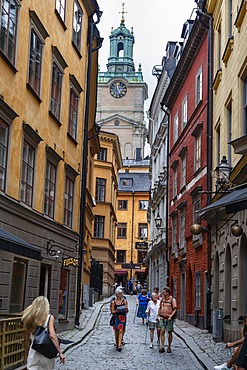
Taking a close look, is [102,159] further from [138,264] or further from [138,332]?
[138,264]

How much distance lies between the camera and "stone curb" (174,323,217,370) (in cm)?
1455

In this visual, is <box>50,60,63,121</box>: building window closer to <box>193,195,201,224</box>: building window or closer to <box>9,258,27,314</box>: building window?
<box>9,258,27,314</box>: building window

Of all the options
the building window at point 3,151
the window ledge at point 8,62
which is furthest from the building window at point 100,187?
the building window at point 3,151

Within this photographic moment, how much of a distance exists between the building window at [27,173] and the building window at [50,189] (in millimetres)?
1610

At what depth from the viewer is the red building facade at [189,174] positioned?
84.2 feet

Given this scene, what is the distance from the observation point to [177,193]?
3291 cm

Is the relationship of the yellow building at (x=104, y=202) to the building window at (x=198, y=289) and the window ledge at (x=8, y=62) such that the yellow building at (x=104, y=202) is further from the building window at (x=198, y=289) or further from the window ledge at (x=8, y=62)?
the window ledge at (x=8, y=62)

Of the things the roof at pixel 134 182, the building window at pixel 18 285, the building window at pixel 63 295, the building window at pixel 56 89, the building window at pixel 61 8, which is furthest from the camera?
the roof at pixel 134 182

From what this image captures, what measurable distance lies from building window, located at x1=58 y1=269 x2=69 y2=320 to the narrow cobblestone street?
1.14 m

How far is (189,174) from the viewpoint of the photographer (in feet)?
95.5

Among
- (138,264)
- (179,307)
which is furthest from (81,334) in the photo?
(138,264)

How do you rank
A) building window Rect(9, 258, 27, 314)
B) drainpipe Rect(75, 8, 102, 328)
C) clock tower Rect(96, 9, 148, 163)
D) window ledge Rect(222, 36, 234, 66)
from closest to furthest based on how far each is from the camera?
building window Rect(9, 258, 27, 314)
window ledge Rect(222, 36, 234, 66)
drainpipe Rect(75, 8, 102, 328)
clock tower Rect(96, 9, 148, 163)

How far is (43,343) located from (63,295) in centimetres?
1367

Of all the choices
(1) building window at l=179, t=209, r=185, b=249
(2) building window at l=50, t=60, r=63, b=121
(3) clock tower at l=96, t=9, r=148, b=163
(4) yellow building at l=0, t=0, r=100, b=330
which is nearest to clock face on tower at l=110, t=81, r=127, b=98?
(3) clock tower at l=96, t=9, r=148, b=163
